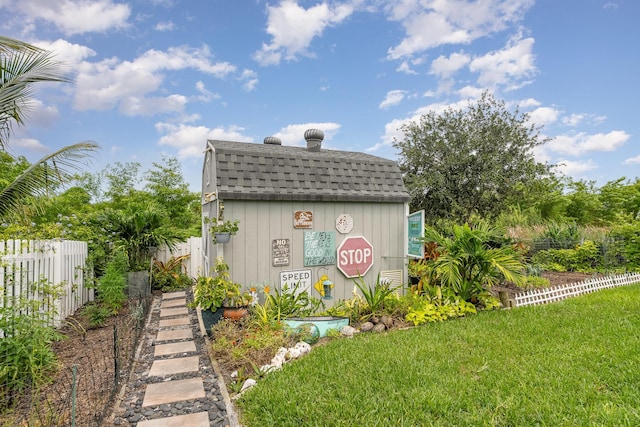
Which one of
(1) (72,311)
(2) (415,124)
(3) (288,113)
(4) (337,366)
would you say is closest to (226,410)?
(4) (337,366)

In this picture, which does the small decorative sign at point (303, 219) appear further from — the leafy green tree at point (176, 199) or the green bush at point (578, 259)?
the leafy green tree at point (176, 199)

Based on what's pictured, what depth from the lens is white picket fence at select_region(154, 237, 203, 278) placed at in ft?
31.0

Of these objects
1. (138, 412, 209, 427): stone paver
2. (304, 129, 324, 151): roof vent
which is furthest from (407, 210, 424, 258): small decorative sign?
(138, 412, 209, 427): stone paver

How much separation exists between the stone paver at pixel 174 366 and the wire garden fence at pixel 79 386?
0.95 ft

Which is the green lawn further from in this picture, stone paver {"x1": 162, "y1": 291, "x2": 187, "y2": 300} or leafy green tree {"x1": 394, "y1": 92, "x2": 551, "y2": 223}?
leafy green tree {"x1": 394, "y1": 92, "x2": 551, "y2": 223}

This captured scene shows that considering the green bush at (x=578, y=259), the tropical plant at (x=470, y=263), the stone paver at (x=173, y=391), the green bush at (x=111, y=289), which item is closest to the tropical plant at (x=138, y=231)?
the green bush at (x=111, y=289)

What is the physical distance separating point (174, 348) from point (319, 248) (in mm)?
2706

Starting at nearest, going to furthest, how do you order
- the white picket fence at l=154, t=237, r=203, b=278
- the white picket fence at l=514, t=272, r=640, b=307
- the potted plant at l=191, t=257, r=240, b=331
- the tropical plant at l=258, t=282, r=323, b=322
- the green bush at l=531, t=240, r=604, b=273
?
the potted plant at l=191, t=257, r=240, b=331, the tropical plant at l=258, t=282, r=323, b=322, the white picket fence at l=514, t=272, r=640, b=307, the white picket fence at l=154, t=237, r=203, b=278, the green bush at l=531, t=240, r=604, b=273

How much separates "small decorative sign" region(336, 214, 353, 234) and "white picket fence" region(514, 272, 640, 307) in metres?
3.38

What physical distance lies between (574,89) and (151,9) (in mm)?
9382

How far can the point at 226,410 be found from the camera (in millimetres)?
3049

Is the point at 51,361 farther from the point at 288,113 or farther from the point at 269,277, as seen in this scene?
the point at 288,113

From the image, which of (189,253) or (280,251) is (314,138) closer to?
(280,251)

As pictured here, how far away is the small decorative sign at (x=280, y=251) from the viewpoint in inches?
223
